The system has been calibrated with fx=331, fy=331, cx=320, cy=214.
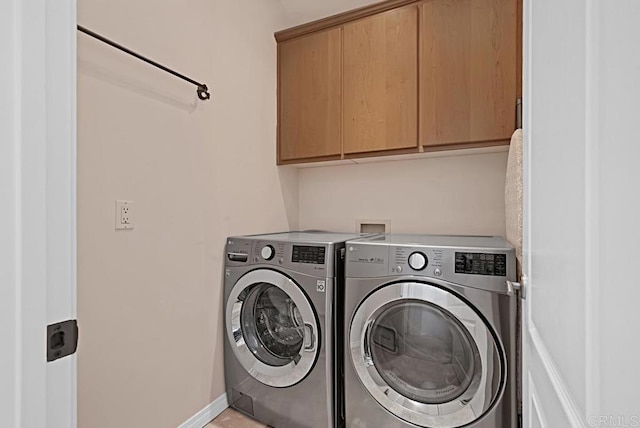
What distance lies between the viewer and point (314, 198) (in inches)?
103

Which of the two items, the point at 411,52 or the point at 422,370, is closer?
the point at 422,370

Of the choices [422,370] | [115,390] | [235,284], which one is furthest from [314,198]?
[115,390]

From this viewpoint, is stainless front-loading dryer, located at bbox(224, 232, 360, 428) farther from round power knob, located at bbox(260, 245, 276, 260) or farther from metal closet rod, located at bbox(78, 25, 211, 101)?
metal closet rod, located at bbox(78, 25, 211, 101)

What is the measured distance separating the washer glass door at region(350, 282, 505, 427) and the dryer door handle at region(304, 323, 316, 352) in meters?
0.19

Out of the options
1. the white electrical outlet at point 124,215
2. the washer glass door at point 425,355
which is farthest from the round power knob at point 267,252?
the white electrical outlet at point 124,215

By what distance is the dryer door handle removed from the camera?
159 cm

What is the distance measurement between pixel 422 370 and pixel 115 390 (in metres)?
1.26

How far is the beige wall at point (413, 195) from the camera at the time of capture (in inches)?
80.8

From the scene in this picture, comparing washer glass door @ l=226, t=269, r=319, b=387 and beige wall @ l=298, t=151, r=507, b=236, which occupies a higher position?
beige wall @ l=298, t=151, r=507, b=236

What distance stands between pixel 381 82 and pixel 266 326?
161 centimetres
